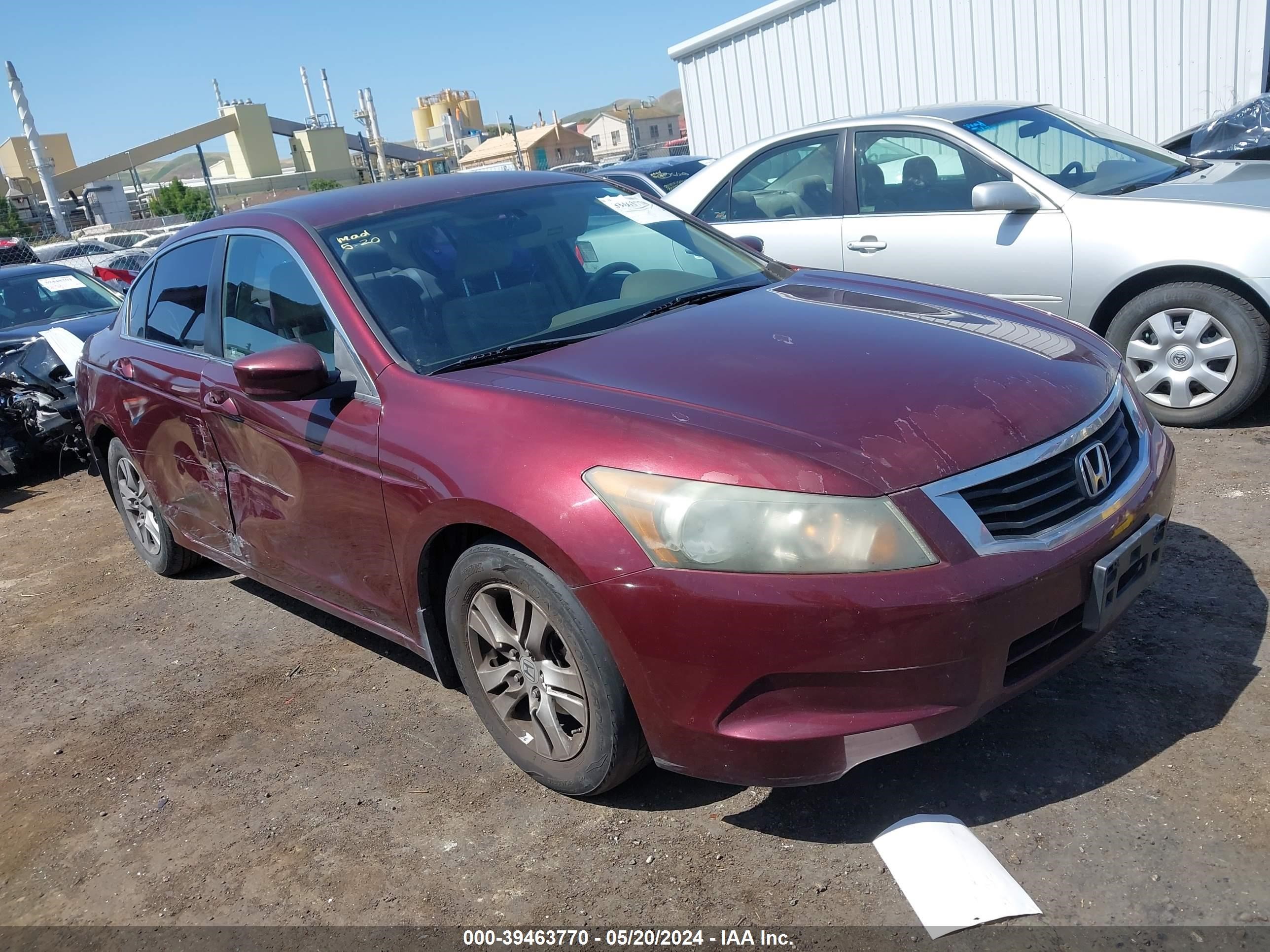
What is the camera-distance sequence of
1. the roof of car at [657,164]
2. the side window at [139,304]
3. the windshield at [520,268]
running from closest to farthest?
1. the windshield at [520,268]
2. the side window at [139,304]
3. the roof of car at [657,164]

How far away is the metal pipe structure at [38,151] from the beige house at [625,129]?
5260cm

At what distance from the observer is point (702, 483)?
231 centimetres

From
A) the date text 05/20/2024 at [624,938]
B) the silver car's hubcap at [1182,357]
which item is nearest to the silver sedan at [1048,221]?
the silver car's hubcap at [1182,357]

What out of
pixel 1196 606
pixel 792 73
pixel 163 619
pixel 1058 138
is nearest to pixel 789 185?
pixel 1058 138

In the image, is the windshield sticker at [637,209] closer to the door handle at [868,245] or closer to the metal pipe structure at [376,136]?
the door handle at [868,245]

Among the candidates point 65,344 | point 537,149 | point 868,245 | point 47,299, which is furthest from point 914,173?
point 537,149

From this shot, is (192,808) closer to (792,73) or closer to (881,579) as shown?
(881,579)

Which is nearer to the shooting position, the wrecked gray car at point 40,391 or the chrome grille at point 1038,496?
the chrome grille at point 1038,496

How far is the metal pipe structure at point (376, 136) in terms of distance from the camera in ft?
299

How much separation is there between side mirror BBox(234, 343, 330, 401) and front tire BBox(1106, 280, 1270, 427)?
3.63 meters

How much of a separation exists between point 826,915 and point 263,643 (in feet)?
9.18

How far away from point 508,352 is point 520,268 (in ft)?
1.74

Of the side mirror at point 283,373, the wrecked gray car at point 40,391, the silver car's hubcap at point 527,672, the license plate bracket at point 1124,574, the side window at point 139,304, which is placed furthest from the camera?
the wrecked gray car at point 40,391

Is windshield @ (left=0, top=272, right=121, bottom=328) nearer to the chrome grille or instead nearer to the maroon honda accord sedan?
the maroon honda accord sedan
